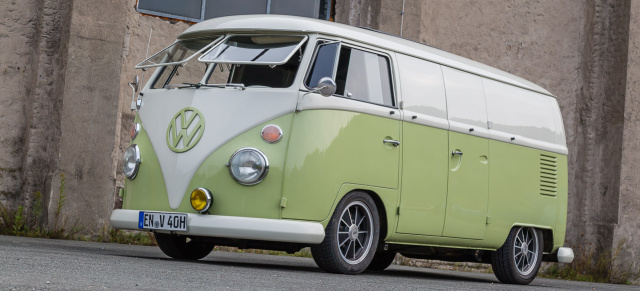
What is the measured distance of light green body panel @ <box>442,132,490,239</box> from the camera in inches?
330

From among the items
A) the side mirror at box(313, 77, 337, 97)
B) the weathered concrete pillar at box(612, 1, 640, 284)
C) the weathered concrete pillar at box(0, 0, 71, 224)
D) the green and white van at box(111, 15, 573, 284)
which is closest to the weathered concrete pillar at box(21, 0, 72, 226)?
the weathered concrete pillar at box(0, 0, 71, 224)

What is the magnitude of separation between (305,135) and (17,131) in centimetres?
524

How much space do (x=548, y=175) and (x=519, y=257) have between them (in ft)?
3.17

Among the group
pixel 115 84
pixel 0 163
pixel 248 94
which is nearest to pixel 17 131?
pixel 0 163

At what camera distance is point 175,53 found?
812 cm

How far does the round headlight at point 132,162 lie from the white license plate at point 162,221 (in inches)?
17.0

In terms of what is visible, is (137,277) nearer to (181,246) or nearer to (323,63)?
(323,63)

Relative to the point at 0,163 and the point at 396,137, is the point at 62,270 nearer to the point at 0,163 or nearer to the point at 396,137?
the point at 396,137

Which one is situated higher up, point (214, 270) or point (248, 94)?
point (248, 94)

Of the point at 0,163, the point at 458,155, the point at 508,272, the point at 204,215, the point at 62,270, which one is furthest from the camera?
the point at 0,163

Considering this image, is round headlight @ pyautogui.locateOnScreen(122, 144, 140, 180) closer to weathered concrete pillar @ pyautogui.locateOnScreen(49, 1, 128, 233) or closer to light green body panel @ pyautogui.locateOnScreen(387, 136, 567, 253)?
light green body panel @ pyautogui.locateOnScreen(387, 136, 567, 253)

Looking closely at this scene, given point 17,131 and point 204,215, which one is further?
point 17,131

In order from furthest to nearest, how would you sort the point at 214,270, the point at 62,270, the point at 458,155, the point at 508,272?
the point at 508,272 < the point at 458,155 < the point at 214,270 < the point at 62,270

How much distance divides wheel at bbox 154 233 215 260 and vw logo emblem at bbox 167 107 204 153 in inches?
37.6
